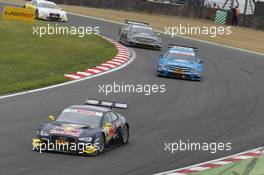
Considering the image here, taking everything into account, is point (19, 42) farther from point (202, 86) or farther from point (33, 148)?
point (33, 148)

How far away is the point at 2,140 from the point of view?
19.2 metres

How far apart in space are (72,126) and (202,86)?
1475 centimetres

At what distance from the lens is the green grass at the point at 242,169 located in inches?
687

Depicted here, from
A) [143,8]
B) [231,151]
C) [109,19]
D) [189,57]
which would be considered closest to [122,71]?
[189,57]

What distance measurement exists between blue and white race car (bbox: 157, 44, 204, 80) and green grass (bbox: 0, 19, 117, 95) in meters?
3.28

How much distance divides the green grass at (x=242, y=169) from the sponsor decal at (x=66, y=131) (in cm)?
320

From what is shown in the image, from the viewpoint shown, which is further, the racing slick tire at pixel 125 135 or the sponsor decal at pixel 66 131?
the racing slick tire at pixel 125 135

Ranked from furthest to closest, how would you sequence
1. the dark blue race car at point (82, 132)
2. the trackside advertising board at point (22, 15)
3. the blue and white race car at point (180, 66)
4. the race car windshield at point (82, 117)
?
the trackside advertising board at point (22, 15) < the blue and white race car at point (180, 66) < the race car windshield at point (82, 117) < the dark blue race car at point (82, 132)

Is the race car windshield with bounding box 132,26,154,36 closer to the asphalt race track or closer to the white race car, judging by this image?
the asphalt race track

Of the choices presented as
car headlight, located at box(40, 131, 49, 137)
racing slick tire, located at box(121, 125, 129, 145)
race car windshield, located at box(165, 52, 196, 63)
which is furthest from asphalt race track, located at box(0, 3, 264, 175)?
race car windshield, located at box(165, 52, 196, 63)

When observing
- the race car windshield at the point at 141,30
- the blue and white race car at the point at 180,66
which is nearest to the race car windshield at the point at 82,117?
the blue and white race car at the point at 180,66

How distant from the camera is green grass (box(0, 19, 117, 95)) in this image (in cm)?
3023

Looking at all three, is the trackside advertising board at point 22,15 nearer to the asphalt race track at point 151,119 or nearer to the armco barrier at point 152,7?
the asphalt race track at point 151,119

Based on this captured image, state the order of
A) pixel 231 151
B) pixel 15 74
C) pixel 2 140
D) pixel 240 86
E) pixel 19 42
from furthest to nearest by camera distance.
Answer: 1. pixel 19 42
2. pixel 240 86
3. pixel 15 74
4. pixel 231 151
5. pixel 2 140
